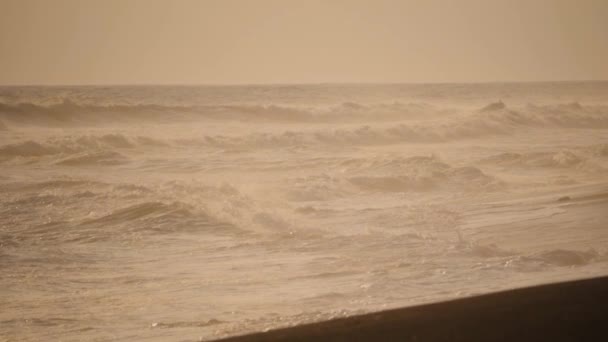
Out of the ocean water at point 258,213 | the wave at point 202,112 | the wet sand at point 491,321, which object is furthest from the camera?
the wave at point 202,112

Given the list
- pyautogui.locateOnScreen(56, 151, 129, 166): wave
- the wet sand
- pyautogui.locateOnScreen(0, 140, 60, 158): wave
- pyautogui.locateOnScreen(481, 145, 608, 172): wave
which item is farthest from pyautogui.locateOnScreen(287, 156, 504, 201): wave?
the wet sand

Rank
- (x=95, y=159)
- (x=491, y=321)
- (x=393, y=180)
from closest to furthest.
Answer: (x=491, y=321)
(x=393, y=180)
(x=95, y=159)

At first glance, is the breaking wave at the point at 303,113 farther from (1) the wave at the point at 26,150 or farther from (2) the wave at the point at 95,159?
(2) the wave at the point at 95,159

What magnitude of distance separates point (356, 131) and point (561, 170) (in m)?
7.48

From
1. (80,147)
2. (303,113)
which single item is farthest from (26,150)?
(303,113)

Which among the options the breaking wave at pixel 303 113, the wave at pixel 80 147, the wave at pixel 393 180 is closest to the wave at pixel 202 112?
the breaking wave at pixel 303 113

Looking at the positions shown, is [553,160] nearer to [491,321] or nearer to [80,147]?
[80,147]

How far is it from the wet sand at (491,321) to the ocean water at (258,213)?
0.14 metres

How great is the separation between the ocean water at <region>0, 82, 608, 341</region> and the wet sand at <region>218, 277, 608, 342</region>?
0.14 meters

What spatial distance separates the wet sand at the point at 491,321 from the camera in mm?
2385

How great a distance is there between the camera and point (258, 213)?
360 inches

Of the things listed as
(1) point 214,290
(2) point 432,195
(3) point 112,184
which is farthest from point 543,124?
(1) point 214,290

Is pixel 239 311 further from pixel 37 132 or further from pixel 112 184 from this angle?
pixel 37 132

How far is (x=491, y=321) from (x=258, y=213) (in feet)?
21.7
